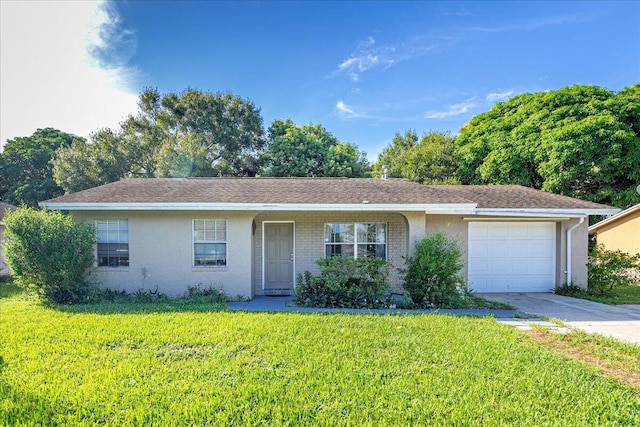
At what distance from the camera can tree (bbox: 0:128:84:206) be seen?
2520 centimetres

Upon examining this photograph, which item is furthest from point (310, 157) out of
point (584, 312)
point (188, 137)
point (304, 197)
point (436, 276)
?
point (584, 312)

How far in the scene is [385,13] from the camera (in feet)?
38.2

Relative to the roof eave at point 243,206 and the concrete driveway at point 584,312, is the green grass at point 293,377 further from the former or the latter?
the roof eave at point 243,206

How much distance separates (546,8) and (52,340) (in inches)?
641

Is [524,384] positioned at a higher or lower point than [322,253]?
lower

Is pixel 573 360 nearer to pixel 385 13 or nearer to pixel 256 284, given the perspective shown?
pixel 256 284

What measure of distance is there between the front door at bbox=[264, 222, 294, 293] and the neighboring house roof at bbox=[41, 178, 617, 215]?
1.33 meters

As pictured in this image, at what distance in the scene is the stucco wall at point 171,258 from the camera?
9.48m

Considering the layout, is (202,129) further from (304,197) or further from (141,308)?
(141,308)

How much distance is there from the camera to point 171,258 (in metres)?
9.49

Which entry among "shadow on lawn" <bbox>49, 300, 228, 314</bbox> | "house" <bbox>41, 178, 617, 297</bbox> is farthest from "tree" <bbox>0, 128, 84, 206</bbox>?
"shadow on lawn" <bbox>49, 300, 228, 314</bbox>

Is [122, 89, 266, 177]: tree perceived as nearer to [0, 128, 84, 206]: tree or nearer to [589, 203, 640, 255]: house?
[0, 128, 84, 206]: tree

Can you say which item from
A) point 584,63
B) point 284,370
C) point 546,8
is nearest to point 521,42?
point 546,8

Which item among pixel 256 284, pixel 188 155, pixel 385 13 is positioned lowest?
pixel 256 284
